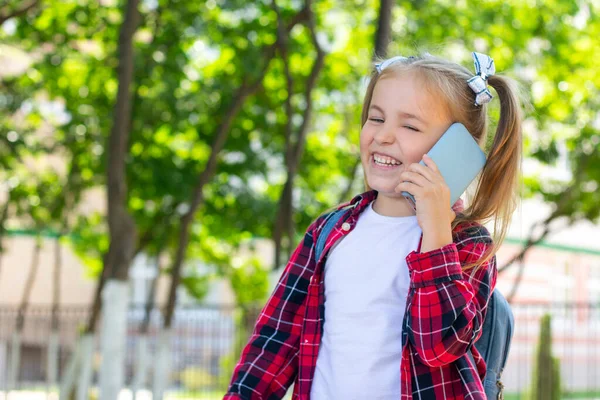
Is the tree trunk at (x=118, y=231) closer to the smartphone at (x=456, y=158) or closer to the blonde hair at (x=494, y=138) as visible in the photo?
the blonde hair at (x=494, y=138)

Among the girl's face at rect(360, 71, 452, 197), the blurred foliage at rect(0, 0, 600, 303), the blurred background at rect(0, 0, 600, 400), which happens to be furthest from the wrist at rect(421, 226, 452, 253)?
the blurred foliage at rect(0, 0, 600, 303)

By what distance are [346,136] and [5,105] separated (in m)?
5.35

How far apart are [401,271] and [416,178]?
0.25 meters

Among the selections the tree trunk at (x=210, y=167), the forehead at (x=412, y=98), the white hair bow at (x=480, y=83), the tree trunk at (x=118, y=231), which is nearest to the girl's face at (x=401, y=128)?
the forehead at (x=412, y=98)

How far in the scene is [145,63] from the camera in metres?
10.8

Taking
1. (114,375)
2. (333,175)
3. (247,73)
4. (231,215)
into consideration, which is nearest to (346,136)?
(333,175)

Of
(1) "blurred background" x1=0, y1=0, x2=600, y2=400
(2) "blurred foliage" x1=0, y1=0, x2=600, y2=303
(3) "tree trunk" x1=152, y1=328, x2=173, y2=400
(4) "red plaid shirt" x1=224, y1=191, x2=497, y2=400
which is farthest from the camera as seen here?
(3) "tree trunk" x1=152, y1=328, x2=173, y2=400

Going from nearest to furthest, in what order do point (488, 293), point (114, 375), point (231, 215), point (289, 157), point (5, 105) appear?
point (488, 293)
point (114, 375)
point (289, 157)
point (5, 105)
point (231, 215)

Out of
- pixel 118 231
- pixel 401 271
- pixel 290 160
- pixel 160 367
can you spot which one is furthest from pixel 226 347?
pixel 401 271

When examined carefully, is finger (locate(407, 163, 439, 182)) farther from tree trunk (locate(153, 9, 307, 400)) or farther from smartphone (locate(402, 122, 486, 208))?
tree trunk (locate(153, 9, 307, 400))

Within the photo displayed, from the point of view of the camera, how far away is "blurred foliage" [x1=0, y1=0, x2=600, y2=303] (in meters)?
11.3

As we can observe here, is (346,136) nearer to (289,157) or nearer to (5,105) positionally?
(289,157)

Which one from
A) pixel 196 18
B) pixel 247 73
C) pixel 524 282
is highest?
pixel 196 18

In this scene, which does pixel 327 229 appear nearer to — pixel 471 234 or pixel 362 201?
pixel 362 201
